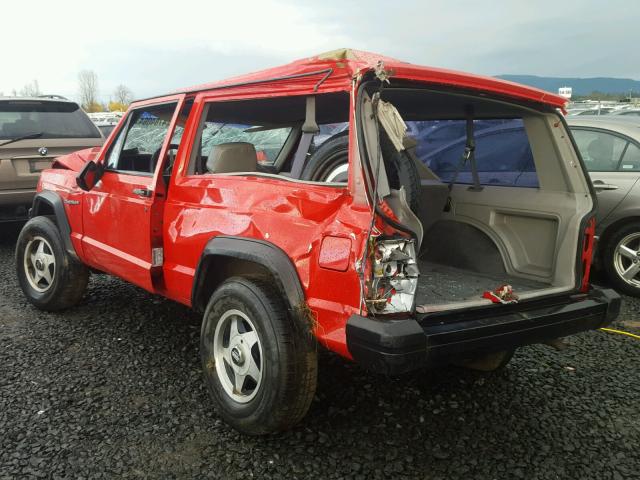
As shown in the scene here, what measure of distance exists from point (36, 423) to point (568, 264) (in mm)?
3058

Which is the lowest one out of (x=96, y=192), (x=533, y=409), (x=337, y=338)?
(x=533, y=409)

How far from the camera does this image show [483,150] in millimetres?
4043

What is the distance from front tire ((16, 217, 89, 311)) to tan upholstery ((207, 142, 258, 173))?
1.87m

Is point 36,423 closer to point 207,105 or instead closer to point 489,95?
point 207,105

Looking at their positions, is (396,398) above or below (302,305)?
below

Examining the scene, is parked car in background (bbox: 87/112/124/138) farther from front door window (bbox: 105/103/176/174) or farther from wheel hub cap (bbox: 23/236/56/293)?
wheel hub cap (bbox: 23/236/56/293)

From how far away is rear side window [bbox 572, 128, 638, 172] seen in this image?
506 centimetres

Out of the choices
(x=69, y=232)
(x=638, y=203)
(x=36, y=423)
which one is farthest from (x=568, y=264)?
(x=69, y=232)

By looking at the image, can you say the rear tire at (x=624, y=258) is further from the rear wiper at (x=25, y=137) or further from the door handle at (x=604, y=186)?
the rear wiper at (x=25, y=137)

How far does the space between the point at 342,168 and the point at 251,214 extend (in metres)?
0.58

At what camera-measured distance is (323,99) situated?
288cm

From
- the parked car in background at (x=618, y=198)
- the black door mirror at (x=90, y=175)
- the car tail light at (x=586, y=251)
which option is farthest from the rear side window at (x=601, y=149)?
the black door mirror at (x=90, y=175)

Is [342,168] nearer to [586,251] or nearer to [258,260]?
[258,260]

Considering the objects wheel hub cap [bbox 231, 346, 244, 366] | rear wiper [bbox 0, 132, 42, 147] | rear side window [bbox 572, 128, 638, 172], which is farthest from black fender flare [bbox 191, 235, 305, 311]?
rear wiper [bbox 0, 132, 42, 147]
